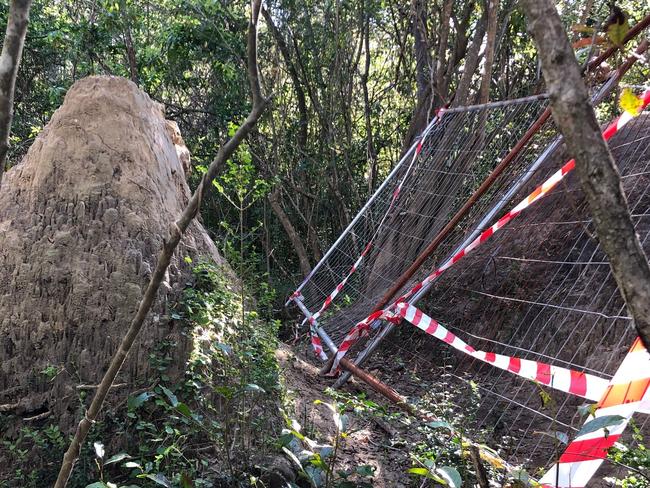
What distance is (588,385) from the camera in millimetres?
2645

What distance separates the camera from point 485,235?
3672 mm

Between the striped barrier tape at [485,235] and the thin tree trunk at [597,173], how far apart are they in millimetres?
2477

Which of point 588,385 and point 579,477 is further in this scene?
point 588,385

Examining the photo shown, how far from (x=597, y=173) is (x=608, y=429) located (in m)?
1.49

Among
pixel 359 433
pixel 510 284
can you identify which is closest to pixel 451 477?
pixel 359 433

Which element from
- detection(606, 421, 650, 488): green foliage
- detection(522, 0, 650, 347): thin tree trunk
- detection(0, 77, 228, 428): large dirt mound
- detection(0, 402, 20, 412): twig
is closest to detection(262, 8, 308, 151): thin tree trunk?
detection(0, 77, 228, 428): large dirt mound

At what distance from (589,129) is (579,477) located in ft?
5.00

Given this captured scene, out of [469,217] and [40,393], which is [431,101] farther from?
[40,393]

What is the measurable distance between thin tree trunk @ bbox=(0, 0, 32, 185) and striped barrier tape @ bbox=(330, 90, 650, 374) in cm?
280

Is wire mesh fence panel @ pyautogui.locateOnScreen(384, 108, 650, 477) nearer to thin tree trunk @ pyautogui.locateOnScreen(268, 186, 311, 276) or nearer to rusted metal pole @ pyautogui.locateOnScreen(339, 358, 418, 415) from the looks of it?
rusted metal pole @ pyautogui.locateOnScreen(339, 358, 418, 415)

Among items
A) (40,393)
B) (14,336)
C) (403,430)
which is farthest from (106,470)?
(403,430)

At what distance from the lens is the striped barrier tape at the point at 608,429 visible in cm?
204

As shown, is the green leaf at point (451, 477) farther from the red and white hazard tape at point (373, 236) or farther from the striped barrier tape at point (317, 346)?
the red and white hazard tape at point (373, 236)

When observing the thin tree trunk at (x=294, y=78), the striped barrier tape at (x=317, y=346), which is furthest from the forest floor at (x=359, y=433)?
the thin tree trunk at (x=294, y=78)
